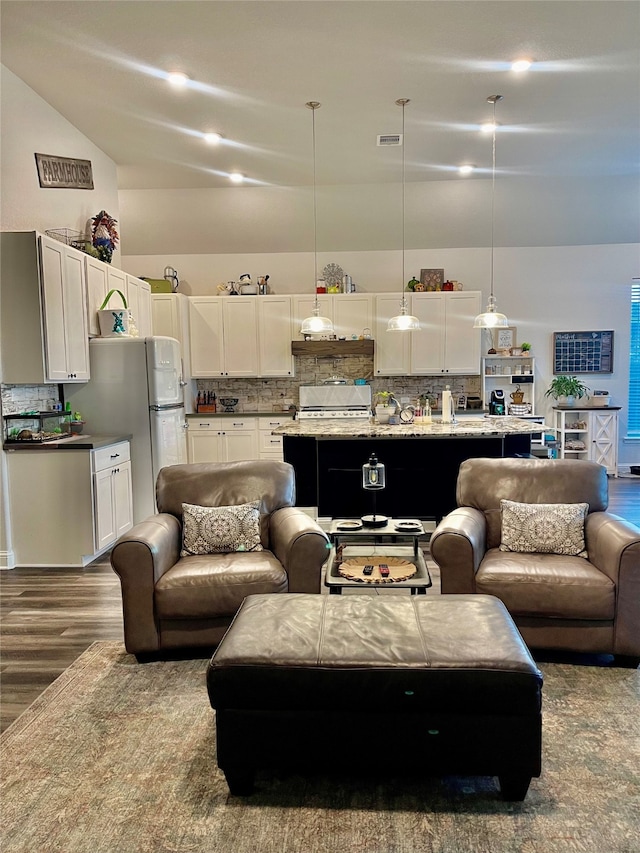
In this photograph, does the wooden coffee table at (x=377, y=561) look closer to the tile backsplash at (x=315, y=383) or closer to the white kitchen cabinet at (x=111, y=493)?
the white kitchen cabinet at (x=111, y=493)

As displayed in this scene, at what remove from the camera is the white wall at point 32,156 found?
159 inches

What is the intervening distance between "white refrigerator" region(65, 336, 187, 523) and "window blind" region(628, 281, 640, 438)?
19.7 feet

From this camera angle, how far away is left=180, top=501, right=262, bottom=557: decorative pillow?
308 centimetres

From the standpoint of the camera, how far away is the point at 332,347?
7.20m

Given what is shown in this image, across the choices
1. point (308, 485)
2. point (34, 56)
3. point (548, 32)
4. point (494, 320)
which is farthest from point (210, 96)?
point (308, 485)

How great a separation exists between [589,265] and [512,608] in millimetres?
6202

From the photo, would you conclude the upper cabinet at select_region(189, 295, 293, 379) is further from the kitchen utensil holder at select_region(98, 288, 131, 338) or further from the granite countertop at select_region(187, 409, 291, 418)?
the kitchen utensil holder at select_region(98, 288, 131, 338)

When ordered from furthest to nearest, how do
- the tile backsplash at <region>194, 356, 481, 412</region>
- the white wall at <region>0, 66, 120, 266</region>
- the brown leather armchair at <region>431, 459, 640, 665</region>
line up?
the tile backsplash at <region>194, 356, 481, 412</region>, the white wall at <region>0, 66, 120, 266</region>, the brown leather armchair at <region>431, 459, 640, 665</region>

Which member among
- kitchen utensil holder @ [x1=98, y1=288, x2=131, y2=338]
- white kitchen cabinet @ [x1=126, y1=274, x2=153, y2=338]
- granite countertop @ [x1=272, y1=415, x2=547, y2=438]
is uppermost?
white kitchen cabinet @ [x1=126, y1=274, x2=153, y2=338]

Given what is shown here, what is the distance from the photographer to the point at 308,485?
5020mm

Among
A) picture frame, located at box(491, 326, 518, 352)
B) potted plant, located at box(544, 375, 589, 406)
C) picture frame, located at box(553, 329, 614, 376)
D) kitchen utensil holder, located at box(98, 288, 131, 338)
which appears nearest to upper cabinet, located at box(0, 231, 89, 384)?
kitchen utensil holder, located at box(98, 288, 131, 338)

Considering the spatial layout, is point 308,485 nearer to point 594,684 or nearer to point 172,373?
point 172,373

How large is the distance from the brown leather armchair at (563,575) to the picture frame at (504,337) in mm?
4610

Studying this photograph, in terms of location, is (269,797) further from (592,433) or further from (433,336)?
(592,433)
